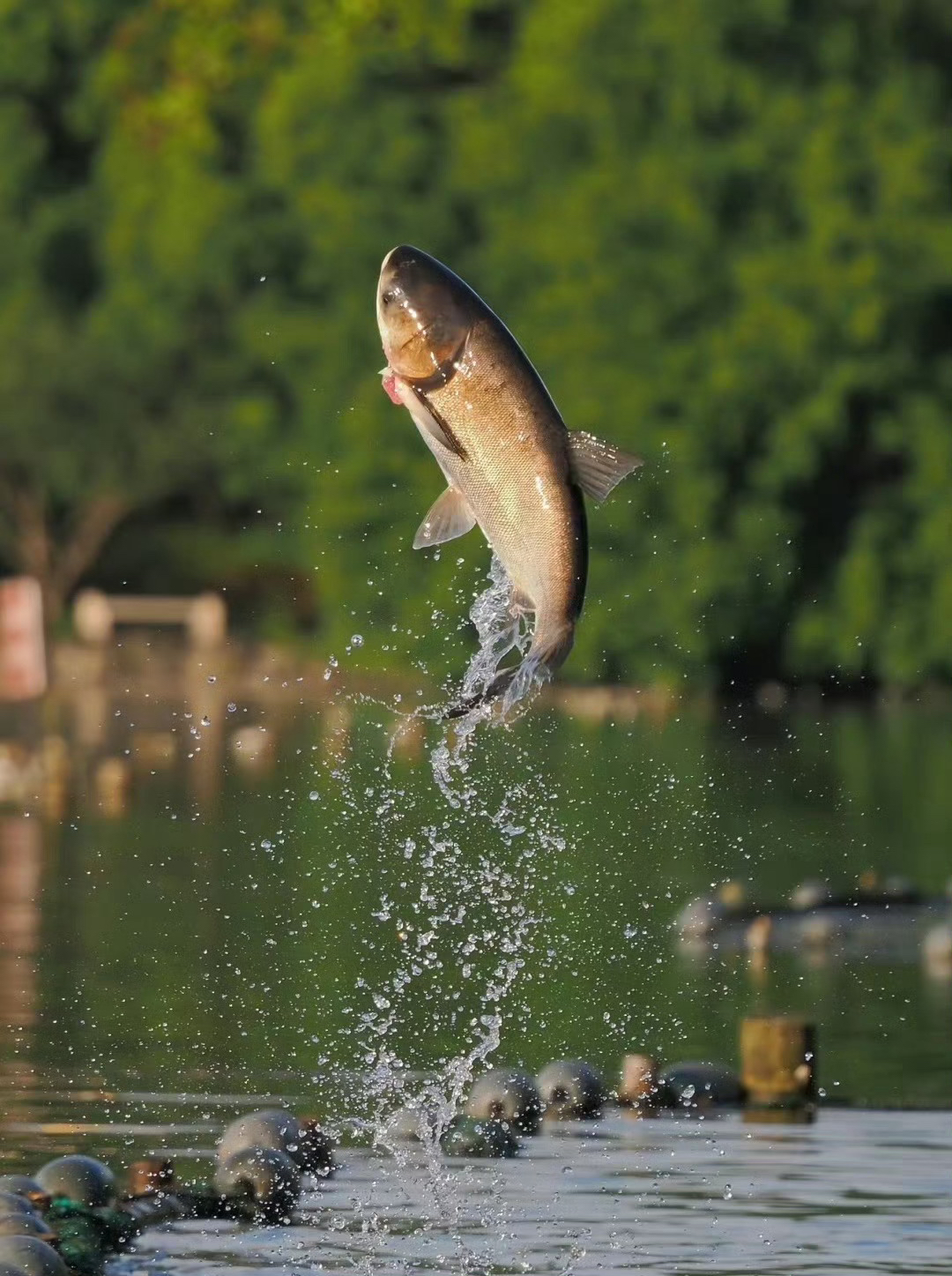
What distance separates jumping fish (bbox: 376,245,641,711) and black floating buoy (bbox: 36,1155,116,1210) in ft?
10.3

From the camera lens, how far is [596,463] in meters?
9.42

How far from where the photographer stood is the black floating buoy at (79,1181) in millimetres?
11766

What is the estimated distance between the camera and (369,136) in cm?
5488

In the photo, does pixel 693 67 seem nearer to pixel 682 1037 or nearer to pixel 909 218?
pixel 909 218

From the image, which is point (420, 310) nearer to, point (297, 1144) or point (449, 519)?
point (449, 519)

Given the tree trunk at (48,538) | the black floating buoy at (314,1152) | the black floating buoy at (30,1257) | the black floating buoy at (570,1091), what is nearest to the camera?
the black floating buoy at (30,1257)

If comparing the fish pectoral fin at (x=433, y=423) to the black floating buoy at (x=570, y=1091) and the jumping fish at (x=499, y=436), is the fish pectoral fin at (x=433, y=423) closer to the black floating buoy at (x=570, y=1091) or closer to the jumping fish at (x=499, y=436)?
the jumping fish at (x=499, y=436)

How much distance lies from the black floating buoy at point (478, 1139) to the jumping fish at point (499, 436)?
435 centimetres

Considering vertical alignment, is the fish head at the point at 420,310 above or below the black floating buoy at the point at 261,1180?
above

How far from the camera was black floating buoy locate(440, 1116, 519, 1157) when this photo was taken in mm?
13492

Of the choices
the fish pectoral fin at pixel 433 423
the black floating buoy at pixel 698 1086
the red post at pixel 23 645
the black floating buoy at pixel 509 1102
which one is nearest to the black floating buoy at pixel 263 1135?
the black floating buoy at pixel 509 1102

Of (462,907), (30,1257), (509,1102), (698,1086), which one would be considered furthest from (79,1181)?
(462,907)

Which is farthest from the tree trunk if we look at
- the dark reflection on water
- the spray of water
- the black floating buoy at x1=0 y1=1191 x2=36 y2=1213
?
the black floating buoy at x1=0 y1=1191 x2=36 y2=1213

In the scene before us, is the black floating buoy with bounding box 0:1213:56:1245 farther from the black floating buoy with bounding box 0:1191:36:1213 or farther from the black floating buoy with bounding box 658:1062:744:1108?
the black floating buoy with bounding box 658:1062:744:1108
